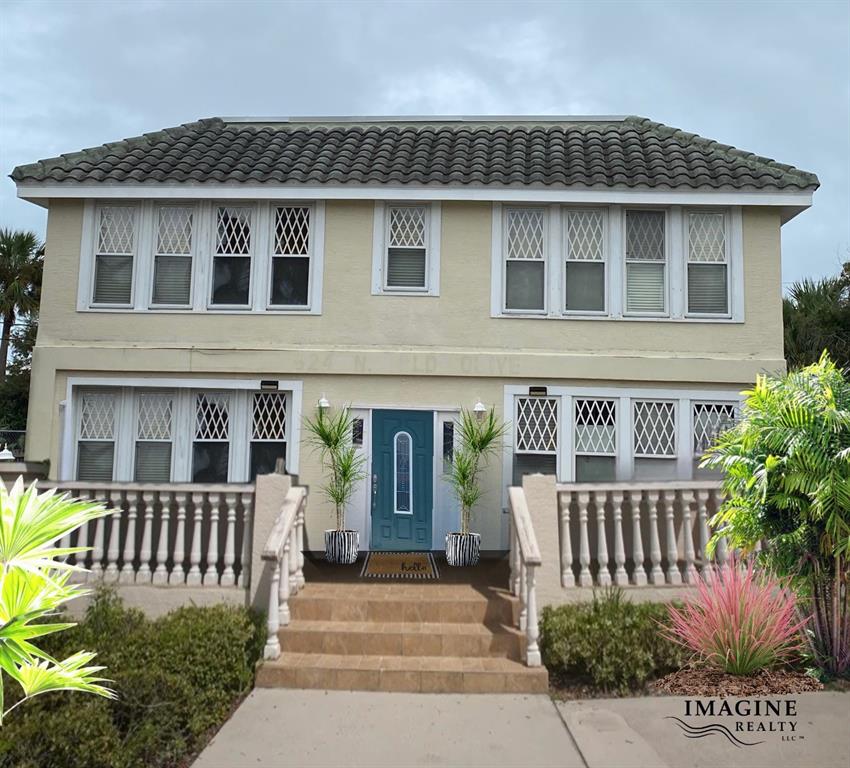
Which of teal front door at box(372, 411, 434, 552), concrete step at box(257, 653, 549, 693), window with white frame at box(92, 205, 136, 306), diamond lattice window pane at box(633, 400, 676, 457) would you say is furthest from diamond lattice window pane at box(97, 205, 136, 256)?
diamond lattice window pane at box(633, 400, 676, 457)

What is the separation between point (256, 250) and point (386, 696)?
7.29 meters

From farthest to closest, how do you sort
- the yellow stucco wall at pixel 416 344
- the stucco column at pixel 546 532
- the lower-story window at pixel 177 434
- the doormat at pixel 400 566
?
the lower-story window at pixel 177 434, the yellow stucco wall at pixel 416 344, the doormat at pixel 400 566, the stucco column at pixel 546 532

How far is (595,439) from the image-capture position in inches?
425

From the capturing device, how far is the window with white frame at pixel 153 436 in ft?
35.8

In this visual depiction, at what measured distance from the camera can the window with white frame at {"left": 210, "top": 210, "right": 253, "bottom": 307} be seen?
11070 mm

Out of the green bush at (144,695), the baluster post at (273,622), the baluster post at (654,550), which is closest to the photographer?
the green bush at (144,695)

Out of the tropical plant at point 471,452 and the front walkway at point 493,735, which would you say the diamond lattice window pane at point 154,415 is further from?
→ the front walkway at point 493,735

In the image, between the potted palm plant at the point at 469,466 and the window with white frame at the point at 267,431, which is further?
the window with white frame at the point at 267,431

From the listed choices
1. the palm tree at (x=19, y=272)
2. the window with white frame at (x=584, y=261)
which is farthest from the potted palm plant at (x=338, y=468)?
the palm tree at (x=19, y=272)

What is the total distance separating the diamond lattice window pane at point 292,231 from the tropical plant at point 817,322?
12366 millimetres

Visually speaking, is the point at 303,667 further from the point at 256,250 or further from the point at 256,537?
the point at 256,250

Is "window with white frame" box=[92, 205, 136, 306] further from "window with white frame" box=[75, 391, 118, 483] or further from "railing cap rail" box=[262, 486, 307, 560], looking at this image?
"railing cap rail" box=[262, 486, 307, 560]

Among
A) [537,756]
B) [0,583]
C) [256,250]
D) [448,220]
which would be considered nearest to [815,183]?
[448,220]

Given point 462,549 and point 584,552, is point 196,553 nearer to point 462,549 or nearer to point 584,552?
point 462,549
